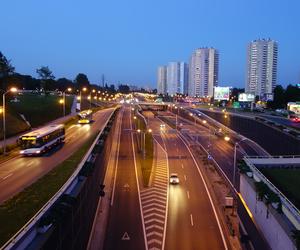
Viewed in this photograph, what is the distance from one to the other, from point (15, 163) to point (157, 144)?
5171 cm

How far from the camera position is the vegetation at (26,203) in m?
17.5

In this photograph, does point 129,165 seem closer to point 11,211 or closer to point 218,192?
point 218,192

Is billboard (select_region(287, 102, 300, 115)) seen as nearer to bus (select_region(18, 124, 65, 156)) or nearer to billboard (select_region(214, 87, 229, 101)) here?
billboard (select_region(214, 87, 229, 101))

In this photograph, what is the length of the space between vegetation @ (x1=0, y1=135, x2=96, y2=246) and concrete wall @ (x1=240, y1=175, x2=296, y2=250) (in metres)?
14.2

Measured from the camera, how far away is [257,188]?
3134 centimetres

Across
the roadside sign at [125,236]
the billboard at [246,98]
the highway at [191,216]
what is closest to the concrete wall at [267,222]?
the highway at [191,216]

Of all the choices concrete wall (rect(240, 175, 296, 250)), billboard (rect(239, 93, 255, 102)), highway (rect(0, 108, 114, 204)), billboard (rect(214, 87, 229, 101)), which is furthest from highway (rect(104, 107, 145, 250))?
billboard (rect(214, 87, 229, 101))

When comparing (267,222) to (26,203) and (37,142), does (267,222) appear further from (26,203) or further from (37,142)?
(37,142)

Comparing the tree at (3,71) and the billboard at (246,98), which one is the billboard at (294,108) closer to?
the billboard at (246,98)

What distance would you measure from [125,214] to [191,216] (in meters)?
6.78

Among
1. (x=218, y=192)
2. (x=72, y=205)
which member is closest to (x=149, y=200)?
(x=218, y=192)

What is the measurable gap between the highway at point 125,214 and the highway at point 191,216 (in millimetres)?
2960

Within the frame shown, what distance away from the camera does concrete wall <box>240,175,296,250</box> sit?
944 inches

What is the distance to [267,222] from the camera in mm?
28938
